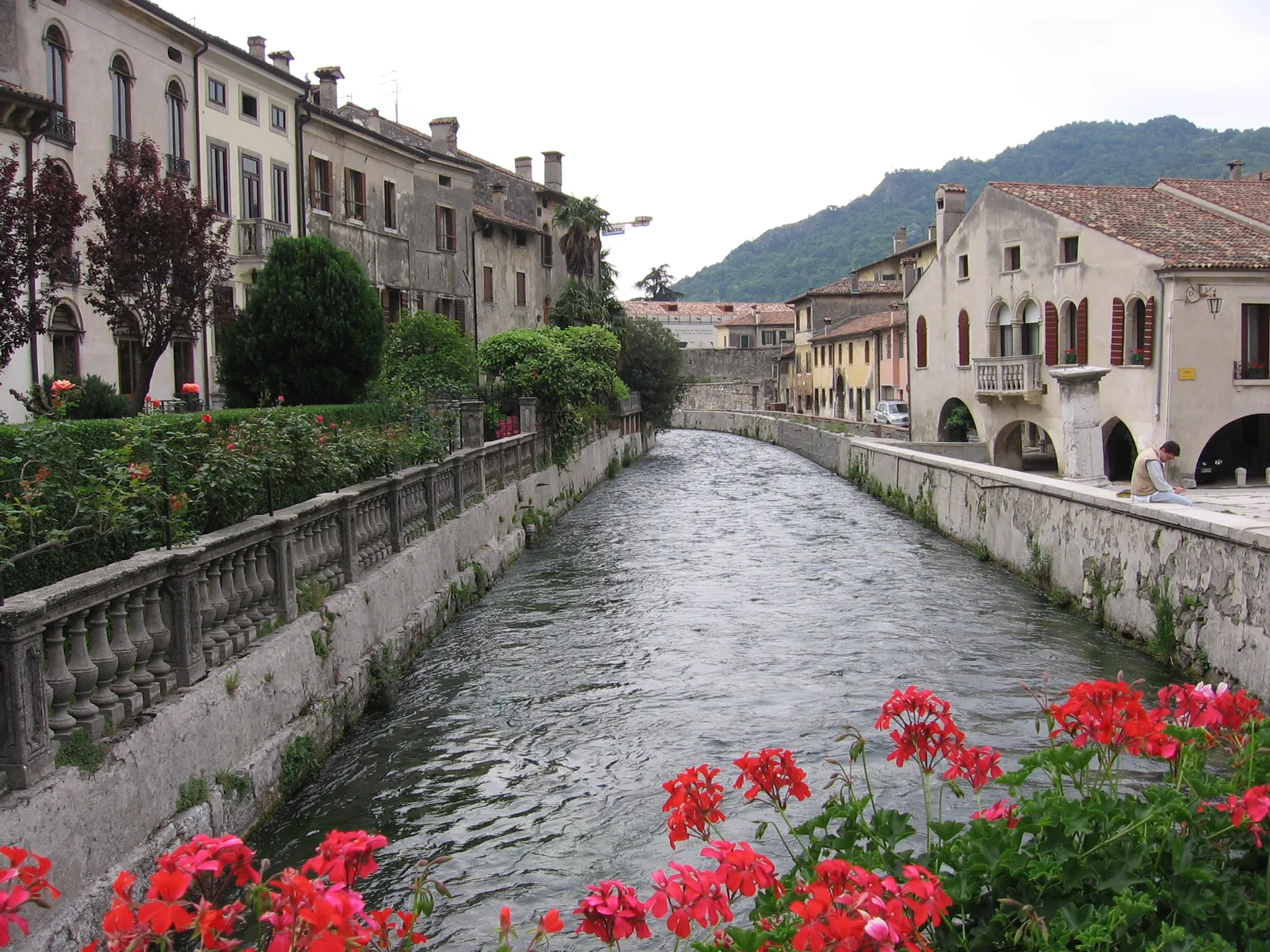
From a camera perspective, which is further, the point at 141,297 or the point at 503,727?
the point at 141,297

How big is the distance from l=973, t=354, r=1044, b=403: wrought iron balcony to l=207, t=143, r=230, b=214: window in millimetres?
20634

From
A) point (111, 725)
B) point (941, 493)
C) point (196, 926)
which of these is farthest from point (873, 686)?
point (941, 493)

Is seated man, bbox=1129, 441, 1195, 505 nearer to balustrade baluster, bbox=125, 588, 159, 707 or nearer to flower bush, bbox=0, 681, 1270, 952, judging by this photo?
flower bush, bbox=0, 681, 1270, 952

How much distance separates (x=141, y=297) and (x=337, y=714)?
35.5 ft

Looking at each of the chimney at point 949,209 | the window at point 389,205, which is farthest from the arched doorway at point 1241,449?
the window at point 389,205

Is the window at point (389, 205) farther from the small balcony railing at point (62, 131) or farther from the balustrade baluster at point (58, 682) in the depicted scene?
the balustrade baluster at point (58, 682)

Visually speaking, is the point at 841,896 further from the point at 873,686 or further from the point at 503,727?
the point at 873,686

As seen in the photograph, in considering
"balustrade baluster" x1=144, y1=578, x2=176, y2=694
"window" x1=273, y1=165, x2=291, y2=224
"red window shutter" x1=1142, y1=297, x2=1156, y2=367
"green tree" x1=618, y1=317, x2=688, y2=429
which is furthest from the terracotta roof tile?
"balustrade baluster" x1=144, y1=578, x2=176, y2=694

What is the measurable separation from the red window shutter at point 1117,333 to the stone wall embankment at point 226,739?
19.5 m

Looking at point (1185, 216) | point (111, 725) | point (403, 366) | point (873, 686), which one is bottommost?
point (873, 686)

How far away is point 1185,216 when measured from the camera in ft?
92.5

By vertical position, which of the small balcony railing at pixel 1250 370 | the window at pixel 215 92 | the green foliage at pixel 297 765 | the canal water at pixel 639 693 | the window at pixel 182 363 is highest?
the window at pixel 215 92

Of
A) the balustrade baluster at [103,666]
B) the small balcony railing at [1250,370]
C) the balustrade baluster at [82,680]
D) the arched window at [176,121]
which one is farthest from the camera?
the small balcony railing at [1250,370]

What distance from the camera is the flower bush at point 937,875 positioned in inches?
99.4
